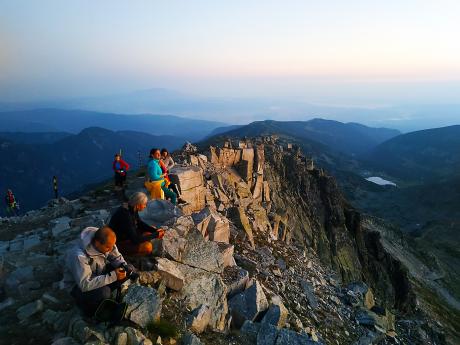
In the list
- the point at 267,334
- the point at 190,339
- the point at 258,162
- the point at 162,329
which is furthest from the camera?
the point at 258,162

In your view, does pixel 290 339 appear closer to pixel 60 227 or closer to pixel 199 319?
pixel 199 319

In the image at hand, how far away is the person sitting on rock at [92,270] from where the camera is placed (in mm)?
10102

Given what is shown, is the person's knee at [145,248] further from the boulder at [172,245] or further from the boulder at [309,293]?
the boulder at [309,293]

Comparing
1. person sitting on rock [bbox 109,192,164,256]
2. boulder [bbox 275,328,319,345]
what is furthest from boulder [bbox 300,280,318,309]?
person sitting on rock [bbox 109,192,164,256]

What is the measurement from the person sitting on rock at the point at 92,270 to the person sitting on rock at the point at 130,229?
1.95m

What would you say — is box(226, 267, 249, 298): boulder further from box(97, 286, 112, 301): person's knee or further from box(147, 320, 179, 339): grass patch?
box(97, 286, 112, 301): person's knee

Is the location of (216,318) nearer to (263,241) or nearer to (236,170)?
(263,241)

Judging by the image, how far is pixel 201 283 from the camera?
13789 millimetres

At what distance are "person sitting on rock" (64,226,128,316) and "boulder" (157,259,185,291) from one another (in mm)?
2124

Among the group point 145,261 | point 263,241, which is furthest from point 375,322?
point 145,261

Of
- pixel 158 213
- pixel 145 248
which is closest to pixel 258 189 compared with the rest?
pixel 158 213

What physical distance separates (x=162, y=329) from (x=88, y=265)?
8.95ft

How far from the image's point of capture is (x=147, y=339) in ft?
33.6

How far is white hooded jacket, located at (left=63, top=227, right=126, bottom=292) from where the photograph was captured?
398 inches
